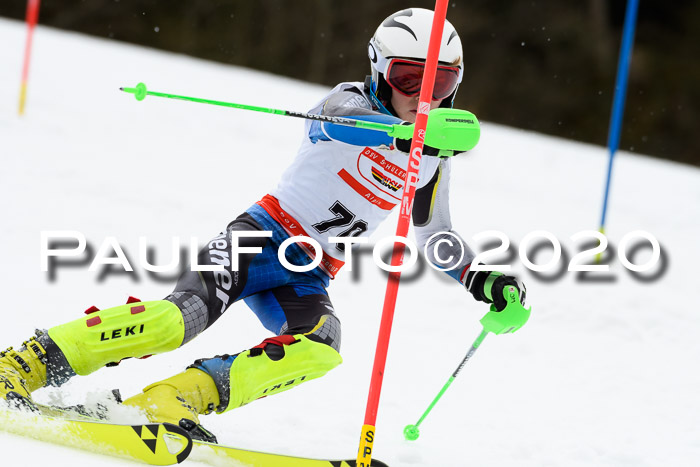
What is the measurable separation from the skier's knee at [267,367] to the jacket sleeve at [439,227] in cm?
74

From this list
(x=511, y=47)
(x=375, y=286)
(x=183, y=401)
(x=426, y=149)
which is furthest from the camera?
(x=511, y=47)

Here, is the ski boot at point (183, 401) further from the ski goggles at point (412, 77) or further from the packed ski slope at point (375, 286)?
the ski goggles at point (412, 77)

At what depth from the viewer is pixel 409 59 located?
2766 mm

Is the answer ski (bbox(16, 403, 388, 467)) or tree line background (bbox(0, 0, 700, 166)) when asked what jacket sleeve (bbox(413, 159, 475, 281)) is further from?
tree line background (bbox(0, 0, 700, 166))

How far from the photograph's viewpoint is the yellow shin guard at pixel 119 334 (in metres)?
2.47

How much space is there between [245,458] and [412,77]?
132cm

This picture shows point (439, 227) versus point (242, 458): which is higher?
point (439, 227)

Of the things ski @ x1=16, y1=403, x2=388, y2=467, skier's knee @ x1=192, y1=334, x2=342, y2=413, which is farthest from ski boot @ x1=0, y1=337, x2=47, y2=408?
skier's knee @ x1=192, y1=334, x2=342, y2=413

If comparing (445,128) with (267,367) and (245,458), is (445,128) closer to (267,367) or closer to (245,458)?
(267,367)

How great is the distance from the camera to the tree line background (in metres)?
20.1

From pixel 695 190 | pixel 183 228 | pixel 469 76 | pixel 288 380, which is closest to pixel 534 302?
pixel 183 228

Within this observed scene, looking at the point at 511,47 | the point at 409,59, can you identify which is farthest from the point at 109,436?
the point at 511,47

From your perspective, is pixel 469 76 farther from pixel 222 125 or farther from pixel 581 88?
pixel 222 125

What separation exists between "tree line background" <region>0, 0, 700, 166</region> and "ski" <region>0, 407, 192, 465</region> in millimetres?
18279
